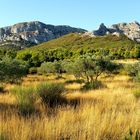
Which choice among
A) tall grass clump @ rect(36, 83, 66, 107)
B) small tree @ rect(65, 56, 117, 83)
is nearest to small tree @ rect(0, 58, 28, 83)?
small tree @ rect(65, 56, 117, 83)

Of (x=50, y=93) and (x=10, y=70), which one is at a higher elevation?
(x=10, y=70)

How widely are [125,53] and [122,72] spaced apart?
48.0 metres

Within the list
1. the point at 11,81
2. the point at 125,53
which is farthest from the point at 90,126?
the point at 125,53

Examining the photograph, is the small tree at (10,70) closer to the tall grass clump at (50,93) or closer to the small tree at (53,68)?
the tall grass clump at (50,93)

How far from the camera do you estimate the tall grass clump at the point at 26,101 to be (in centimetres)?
928

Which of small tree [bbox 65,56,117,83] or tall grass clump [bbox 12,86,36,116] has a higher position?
small tree [bbox 65,56,117,83]

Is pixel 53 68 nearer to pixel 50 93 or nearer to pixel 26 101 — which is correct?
pixel 50 93

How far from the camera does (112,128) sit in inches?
257

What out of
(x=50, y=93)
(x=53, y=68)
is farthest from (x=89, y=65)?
(x=53, y=68)

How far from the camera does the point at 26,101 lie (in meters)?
10.2

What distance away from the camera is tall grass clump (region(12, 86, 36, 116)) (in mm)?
9281

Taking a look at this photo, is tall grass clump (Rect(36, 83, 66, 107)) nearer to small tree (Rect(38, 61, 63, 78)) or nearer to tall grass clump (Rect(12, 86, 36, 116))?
tall grass clump (Rect(12, 86, 36, 116))

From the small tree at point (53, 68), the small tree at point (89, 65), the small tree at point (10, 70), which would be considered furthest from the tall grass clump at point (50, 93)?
the small tree at point (53, 68)

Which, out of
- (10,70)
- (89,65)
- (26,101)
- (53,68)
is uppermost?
(89,65)
